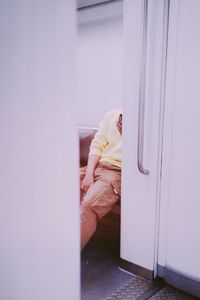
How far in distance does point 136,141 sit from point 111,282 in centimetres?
89

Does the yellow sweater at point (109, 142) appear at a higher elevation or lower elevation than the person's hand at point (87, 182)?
higher

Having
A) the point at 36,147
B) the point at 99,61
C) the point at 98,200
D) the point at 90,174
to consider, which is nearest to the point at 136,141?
the point at 98,200

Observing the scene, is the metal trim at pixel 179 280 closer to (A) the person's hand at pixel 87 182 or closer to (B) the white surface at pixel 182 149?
(B) the white surface at pixel 182 149

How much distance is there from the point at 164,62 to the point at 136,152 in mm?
540

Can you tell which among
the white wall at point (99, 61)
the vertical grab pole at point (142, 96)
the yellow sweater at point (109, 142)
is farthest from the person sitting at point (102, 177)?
the white wall at point (99, 61)

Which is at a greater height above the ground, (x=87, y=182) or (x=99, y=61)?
(x=99, y=61)

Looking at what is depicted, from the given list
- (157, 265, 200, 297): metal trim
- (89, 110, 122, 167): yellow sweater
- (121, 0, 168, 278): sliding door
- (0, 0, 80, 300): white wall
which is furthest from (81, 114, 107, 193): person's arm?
(0, 0, 80, 300): white wall

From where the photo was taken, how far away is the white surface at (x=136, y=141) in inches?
60.6

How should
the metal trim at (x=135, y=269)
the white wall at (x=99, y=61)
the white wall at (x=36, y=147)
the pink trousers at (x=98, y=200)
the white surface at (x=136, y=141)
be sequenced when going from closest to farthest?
the white wall at (x=36, y=147) → the white surface at (x=136, y=141) → the metal trim at (x=135, y=269) → the pink trousers at (x=98, y=200) → the white wall at (x=99, y=61)

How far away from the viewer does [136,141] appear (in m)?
1.67

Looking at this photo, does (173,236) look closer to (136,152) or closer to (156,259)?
(156,259)

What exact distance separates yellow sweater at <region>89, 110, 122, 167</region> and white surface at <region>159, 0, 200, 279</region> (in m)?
0.63

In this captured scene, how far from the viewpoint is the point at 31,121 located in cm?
56

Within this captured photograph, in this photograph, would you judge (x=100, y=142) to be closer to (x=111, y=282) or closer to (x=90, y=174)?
(x=90, y=174)
